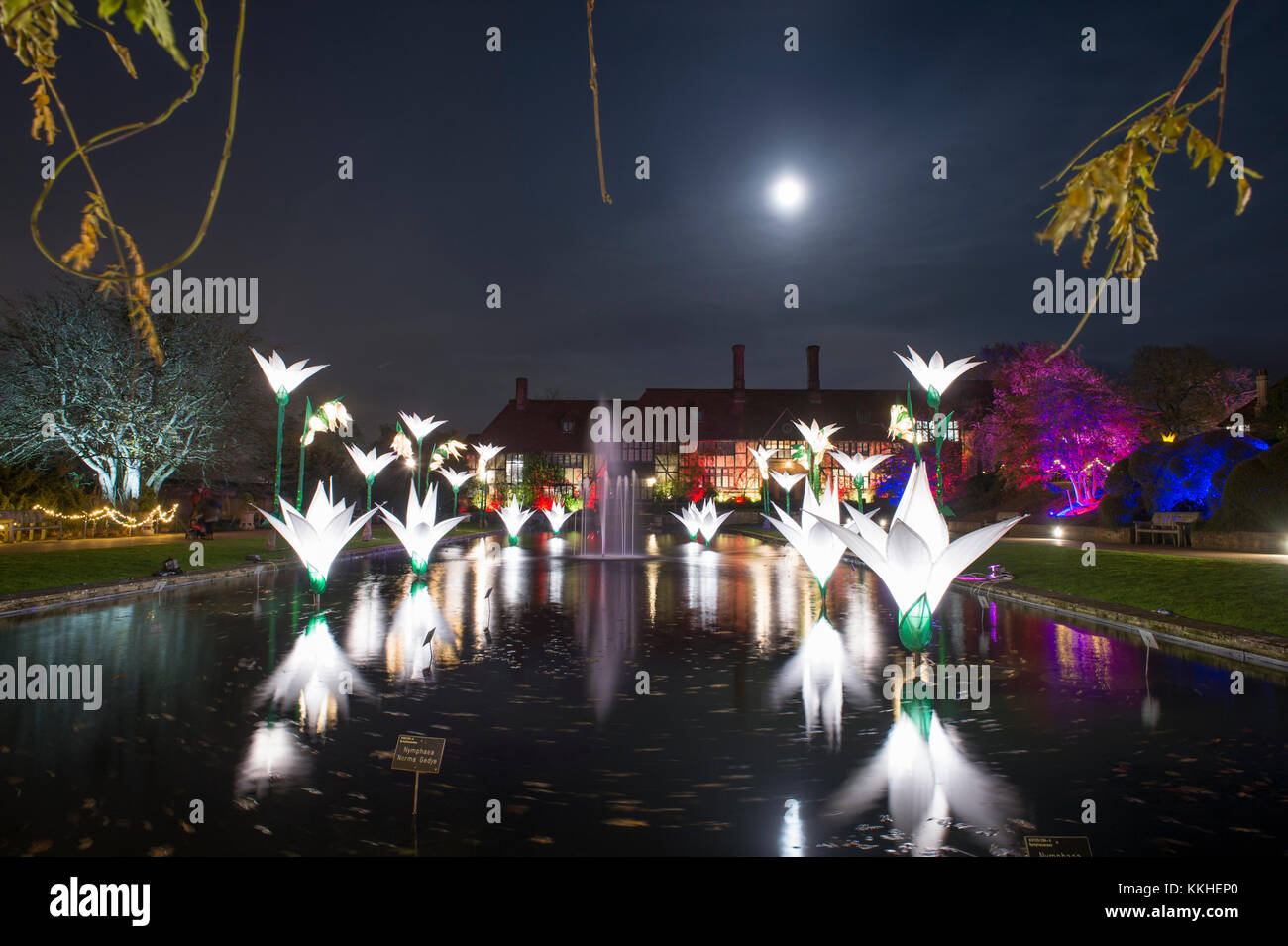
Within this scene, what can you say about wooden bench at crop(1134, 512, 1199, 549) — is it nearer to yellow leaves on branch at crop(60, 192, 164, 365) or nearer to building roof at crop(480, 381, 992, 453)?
yellow leaves on branch at crop(60, 192, 164, 365)

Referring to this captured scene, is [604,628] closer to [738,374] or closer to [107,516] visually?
[107,516]

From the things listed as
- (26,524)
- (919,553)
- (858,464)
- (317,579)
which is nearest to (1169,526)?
(858,464)

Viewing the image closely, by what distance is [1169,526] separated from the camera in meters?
25.1

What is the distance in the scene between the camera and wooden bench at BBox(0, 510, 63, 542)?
2567 centimetres

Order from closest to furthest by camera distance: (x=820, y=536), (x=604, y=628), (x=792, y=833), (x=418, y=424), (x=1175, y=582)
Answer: (x=792, y=833) → (x=604, y=628) → (x=820, y=536) → (x=1175, y=582) → (x=418, y=424)

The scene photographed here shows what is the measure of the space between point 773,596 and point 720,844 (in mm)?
11162

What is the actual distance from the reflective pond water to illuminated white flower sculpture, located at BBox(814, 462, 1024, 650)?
0.77 m

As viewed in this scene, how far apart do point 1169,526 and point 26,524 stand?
36.8 metres

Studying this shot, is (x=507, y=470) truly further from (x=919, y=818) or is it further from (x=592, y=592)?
(x=919, y=818)

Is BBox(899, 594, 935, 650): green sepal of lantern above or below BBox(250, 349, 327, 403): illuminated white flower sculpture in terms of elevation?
below

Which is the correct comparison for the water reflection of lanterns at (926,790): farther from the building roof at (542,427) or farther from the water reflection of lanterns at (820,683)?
the building roof at (542,427)

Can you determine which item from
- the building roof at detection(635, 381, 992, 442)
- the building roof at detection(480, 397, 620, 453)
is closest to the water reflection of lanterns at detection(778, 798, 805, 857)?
the building roof at detection(635, 381, 992, 442)

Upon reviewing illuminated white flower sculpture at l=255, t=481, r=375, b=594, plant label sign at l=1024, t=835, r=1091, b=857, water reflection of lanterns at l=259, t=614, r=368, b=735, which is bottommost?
water reflection of lanterns at l=259, t=614, r=368, b=735
